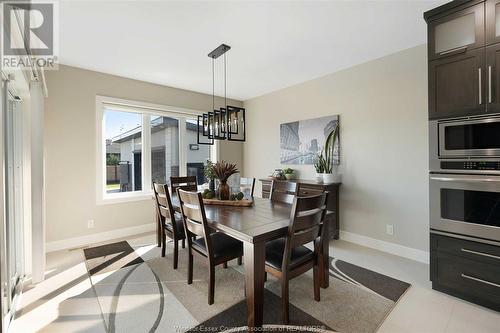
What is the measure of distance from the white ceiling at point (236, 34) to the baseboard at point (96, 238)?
2492mm

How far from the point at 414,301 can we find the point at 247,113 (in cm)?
440

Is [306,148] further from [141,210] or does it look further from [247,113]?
[141,210]

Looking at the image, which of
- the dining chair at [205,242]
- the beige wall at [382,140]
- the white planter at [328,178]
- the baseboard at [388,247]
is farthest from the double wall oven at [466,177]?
the dining chair at [205,242]

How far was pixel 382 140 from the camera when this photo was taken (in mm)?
3279

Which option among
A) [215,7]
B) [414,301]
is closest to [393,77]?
[215,7]

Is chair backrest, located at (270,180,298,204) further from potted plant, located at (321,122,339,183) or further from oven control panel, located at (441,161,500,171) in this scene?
oven control panel, located at (441,161,500,171)

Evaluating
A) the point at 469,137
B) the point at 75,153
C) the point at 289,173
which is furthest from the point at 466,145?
the point at 75,153

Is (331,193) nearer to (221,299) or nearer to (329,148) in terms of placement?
(329,148)

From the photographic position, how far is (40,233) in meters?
2.53

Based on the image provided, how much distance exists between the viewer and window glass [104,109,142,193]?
399 centimetres

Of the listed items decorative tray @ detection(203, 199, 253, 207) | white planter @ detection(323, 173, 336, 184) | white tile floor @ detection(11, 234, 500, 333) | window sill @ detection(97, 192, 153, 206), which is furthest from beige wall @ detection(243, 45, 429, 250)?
window sill @ detection(97, 192, 153, 206)

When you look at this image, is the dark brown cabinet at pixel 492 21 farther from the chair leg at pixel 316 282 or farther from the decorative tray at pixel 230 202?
the decorative tray at pixel 230 202

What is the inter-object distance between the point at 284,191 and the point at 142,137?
9.32 ft

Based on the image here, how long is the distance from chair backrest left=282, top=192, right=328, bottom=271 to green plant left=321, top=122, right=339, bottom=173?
185cm
